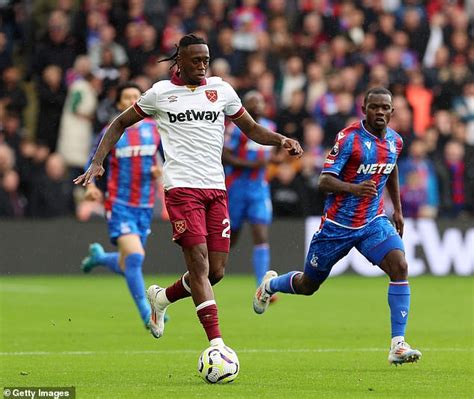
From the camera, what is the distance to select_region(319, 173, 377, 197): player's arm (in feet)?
34.1

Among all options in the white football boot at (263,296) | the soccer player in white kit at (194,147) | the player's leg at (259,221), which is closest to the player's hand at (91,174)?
the soccer player in white kit at (194,147)

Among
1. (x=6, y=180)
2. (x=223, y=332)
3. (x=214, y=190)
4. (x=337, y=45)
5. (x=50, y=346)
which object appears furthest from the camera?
(x=337, y=45)

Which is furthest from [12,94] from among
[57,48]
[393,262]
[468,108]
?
[393,262]

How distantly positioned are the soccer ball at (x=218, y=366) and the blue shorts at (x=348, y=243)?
200cm

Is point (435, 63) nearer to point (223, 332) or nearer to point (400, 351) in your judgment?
point (223, 332)

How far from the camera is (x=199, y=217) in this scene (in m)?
9.91

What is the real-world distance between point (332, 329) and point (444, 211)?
9.15 metres

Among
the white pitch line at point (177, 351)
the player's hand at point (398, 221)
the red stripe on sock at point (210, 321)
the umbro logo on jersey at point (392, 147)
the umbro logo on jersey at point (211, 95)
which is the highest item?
the umbro logo on jersey at point (211, 95)

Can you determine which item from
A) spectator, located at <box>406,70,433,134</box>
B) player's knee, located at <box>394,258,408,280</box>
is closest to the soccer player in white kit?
player's knee, located at <box>394,258,408,280</box>

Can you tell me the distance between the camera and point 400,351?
401 inches

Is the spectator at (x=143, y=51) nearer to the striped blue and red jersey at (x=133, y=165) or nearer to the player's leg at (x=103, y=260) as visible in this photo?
the player's leg at (x=103, y=260)

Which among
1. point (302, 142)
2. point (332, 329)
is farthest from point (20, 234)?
point (332, 329)

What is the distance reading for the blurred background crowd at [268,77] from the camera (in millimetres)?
21438

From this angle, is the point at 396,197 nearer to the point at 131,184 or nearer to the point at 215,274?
the point at 215,274
